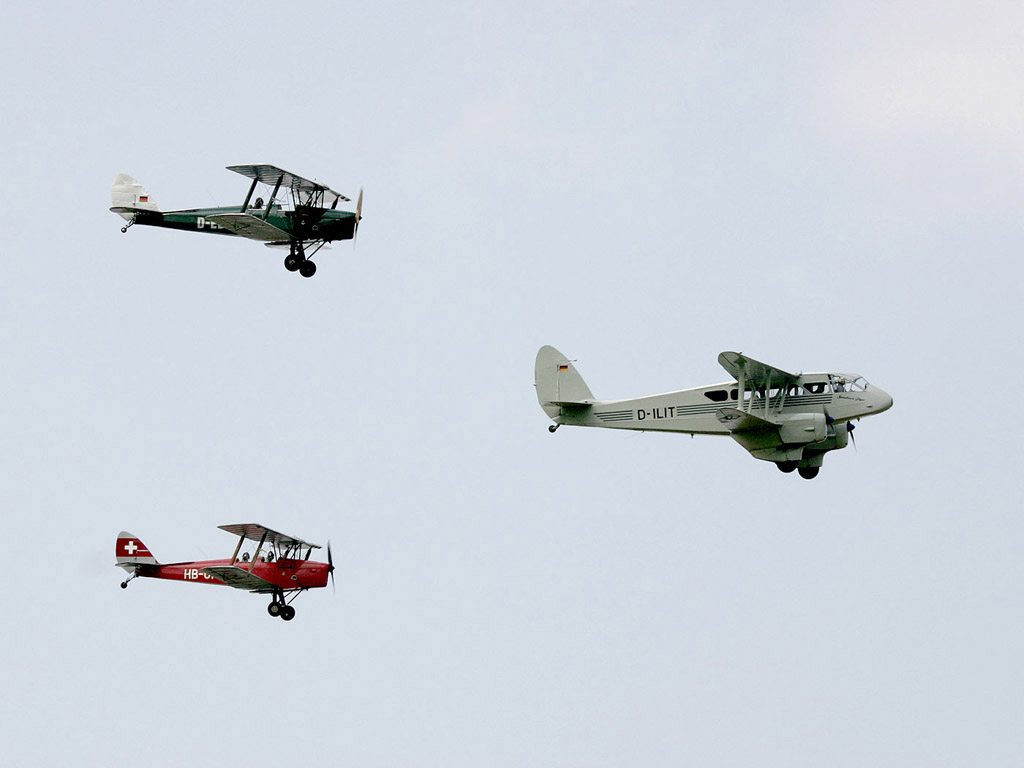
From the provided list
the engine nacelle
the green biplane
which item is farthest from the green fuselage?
the engine nacelle

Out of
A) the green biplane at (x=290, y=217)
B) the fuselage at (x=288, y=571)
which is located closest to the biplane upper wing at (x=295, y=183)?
the green biplane at (x=290, y=217)

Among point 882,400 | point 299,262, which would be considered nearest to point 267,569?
point 299,262

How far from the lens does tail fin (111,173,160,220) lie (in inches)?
1400

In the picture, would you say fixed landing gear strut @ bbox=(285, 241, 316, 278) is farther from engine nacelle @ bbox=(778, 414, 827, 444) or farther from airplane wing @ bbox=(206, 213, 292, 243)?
engine nacelle @ bbox=(778, 414, 827, 444)

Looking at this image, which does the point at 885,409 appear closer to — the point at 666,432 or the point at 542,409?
the point at 666,432

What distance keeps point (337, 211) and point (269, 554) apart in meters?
8.89

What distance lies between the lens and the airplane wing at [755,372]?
3466 cm

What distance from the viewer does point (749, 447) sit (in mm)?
35406

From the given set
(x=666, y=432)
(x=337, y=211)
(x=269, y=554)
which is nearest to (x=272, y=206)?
(x=337, y=211)

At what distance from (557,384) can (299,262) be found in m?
8.21

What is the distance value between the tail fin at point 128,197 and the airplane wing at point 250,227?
1772 mm

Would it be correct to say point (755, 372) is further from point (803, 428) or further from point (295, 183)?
point (295, 183)

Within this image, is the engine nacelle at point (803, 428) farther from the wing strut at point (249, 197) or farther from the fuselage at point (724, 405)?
the wing strut at point (249, 197)

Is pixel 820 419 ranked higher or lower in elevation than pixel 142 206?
lower
